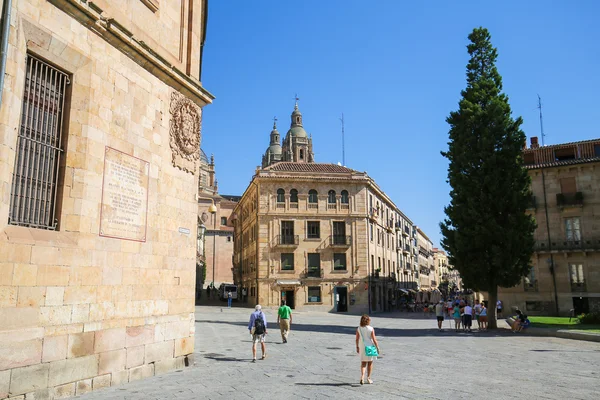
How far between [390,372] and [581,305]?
2623cm

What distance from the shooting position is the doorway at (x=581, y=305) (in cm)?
3064

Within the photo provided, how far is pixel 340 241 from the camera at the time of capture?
41.8 m

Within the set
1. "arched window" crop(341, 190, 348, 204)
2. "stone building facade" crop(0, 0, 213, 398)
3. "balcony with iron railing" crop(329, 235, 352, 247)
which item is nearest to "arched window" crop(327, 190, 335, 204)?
"arched window" crop(341, 190, 348, 204)

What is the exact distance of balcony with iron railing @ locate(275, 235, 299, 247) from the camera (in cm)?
4038

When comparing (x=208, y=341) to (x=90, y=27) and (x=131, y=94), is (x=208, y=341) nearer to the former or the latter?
(x=131, y=94)

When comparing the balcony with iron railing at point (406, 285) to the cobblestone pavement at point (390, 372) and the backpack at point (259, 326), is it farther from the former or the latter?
the backpack at point (259, 326)

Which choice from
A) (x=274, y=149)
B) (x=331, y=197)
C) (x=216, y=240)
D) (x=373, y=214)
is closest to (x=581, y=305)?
(x=373, y=214)

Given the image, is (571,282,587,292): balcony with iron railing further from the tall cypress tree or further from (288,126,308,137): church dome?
(288,126,308,137): church dome

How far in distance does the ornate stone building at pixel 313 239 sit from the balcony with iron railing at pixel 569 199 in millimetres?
15959

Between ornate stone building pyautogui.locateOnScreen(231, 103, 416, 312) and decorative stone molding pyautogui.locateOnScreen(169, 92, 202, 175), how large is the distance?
28.3 meters

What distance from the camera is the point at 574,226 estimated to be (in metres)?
32.0

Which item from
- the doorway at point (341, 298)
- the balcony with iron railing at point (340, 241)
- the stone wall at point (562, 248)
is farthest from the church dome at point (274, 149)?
the stone wall at point (562, 248)

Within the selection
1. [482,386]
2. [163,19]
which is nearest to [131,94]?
[163,19]

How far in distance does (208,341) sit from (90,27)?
1188 cm
